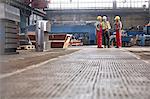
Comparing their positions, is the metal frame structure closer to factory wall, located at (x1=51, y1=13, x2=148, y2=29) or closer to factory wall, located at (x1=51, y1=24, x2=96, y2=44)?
factory wall, located at (x1=51, y1=13, x2=148, y2=29)

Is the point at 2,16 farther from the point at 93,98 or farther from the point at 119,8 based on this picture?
the point at 119,8

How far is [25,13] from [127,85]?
21284mm

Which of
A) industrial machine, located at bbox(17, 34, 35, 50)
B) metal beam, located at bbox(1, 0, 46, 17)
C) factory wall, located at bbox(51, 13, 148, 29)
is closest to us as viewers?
industrial machine, located at bbox(17, 34, 35, 50)

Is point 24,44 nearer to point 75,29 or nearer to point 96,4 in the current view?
point 75,29

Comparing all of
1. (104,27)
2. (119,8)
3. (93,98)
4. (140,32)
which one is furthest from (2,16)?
(119,8)

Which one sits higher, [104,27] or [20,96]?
[104,27]

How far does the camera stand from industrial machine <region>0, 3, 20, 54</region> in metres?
7.42

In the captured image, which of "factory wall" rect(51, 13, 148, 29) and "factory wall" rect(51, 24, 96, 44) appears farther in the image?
"factory wall" rect(51, 13, 148, 29)

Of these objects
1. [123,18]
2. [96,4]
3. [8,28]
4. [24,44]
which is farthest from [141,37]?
[8,28]

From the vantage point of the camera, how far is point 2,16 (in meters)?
7.39

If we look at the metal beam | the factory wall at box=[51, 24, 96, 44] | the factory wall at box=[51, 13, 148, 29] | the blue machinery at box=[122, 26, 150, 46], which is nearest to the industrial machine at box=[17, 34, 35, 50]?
the metal beam

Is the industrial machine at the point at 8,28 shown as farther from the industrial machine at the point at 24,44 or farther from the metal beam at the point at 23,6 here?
the metal beam at the point at 23,6

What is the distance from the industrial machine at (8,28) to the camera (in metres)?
7.42

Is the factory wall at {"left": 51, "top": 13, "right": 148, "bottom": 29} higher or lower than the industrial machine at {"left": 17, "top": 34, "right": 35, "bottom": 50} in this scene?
higher
